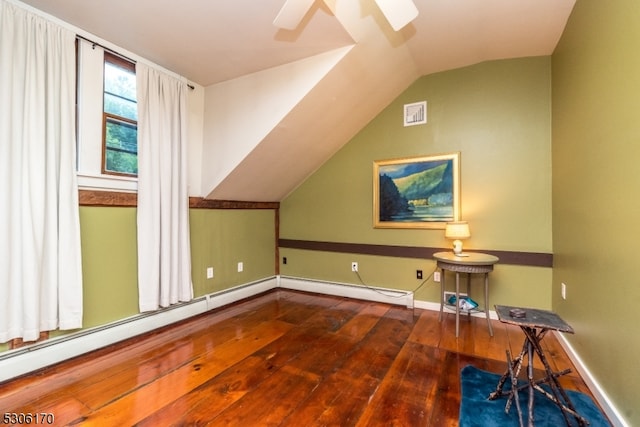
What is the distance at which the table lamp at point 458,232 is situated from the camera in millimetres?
2930

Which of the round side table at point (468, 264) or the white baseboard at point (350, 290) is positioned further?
the white baseboard at point (350, 290)

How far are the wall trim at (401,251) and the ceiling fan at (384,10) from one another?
2.38 meters

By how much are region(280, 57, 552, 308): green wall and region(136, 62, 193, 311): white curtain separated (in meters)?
1.93

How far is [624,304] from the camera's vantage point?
60.0 inches

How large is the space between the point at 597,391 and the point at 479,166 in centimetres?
209

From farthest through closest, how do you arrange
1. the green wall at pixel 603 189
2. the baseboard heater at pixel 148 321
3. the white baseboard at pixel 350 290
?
the white baseboard at pixel 350 290
the baseboard heater at pixel 148 321
the green wall at pixel 603 189

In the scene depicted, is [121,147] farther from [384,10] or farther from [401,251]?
[401,251]

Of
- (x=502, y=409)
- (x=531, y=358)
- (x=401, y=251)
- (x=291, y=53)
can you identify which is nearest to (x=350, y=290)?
(x=401, y=251)

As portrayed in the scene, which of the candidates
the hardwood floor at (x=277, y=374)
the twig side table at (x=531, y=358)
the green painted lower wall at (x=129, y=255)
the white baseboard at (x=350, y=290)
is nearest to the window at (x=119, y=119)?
the green painted lower wall at (x=129, y=255)

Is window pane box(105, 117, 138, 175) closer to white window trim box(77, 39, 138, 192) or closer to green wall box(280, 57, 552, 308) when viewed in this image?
white window trim box(77, 39, 138, 192)

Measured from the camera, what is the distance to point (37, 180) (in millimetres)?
1996

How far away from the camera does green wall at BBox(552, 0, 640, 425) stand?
146 cm

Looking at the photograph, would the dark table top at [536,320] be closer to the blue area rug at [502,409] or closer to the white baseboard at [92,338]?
the blue area rug at [502,409]

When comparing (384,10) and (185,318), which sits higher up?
(384,10)
